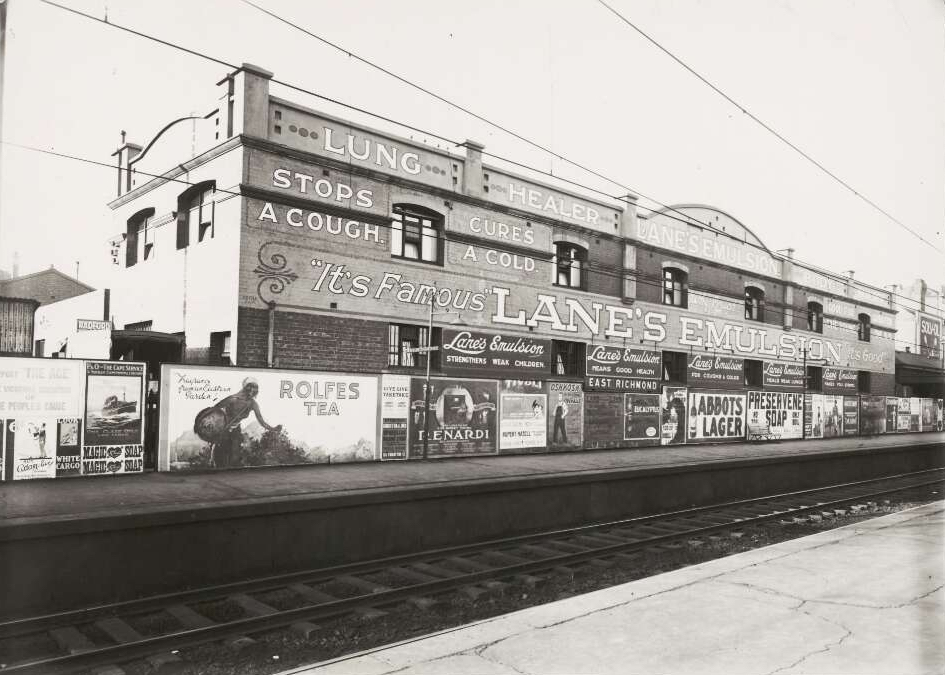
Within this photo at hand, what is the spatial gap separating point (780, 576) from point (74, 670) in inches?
271

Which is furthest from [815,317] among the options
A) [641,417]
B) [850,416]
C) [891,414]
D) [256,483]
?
[256,483]

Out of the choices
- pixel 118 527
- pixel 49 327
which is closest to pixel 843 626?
pixel 118 527

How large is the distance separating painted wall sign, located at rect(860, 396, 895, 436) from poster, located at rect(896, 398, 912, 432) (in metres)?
1.86

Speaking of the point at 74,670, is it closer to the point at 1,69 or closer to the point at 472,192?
the point at 1,69

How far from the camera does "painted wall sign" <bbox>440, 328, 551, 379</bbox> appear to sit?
17.7 metres

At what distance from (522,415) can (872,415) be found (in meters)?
22.9

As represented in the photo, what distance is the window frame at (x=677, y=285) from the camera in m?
24.3

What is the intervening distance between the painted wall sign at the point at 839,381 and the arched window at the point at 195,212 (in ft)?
91.4

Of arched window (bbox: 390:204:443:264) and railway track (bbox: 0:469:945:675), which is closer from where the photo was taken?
railway track (bbox: 0:469:945:675)

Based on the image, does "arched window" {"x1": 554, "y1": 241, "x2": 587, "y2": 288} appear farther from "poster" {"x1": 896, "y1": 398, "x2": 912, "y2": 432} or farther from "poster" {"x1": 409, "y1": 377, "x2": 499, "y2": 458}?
"poster" {"x1": 896, "y1": 398, "x2": 912, "y2": 432}

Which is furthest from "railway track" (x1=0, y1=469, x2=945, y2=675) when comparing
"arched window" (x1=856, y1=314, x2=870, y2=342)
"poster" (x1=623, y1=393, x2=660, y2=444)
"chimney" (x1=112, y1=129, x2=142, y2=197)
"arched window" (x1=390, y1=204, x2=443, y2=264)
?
"arched window" (x1=856, y1=314, x2=870, y2=342)

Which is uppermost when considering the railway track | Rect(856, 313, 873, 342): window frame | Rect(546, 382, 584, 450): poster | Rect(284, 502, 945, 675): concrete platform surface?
Rect(856, 313, 873, 342): window frame

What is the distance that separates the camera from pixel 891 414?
111 feet

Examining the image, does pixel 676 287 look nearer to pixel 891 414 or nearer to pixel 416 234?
pixel 416 234
